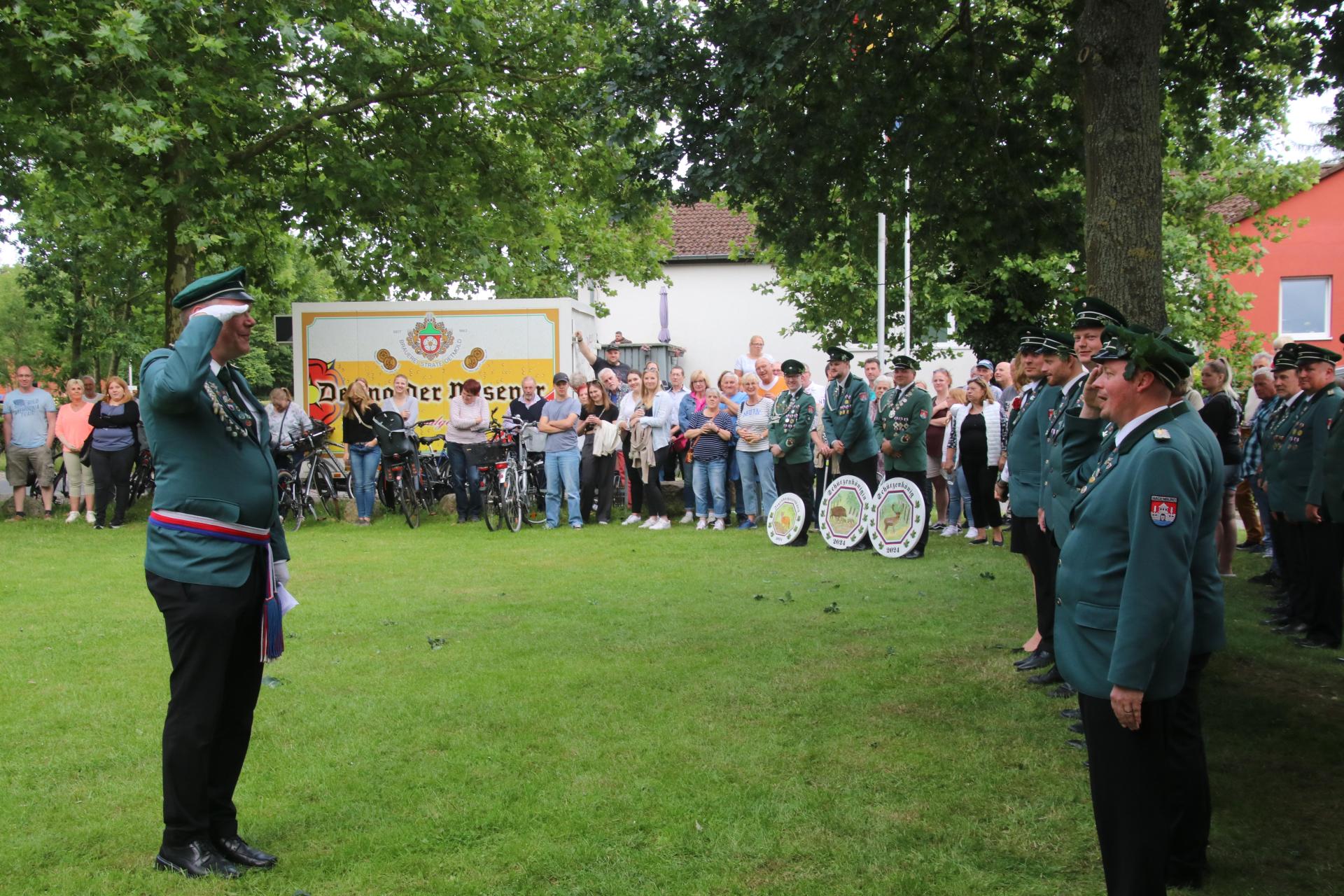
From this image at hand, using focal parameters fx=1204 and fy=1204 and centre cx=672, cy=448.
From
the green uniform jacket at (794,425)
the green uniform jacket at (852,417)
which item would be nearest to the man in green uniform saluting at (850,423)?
the green uniform jacket at (852,417)

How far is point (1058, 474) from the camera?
256 inches

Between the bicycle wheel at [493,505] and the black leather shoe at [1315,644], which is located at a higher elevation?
the bicycle wheel at [493,505]

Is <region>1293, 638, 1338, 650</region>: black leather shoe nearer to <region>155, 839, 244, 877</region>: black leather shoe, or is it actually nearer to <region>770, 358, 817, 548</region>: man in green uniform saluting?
<region>770, 358, 817, 548</region>: man in green uniform saluting

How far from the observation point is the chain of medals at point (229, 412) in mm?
4523

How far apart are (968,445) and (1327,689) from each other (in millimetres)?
6870

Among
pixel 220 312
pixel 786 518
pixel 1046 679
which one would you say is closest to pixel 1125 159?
pixel 1046 679

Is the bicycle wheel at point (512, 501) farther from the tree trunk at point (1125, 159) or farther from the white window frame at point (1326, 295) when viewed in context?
the white window frame at point (1326, 295)

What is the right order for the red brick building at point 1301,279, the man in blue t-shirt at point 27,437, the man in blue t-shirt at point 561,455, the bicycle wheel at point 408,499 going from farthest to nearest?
1. the red brick building at point 1301,279
2. the man in blue t-shirt at point 27,437
3. the bicycle wheel at point 408,499
4. the man in blue t-shirt at point 561,455

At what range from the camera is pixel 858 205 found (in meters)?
9.87

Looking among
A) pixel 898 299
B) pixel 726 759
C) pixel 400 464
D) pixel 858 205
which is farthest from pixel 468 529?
pixel 898 299

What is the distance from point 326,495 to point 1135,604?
51.7ft

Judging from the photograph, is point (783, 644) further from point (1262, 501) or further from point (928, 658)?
point (1262, 501)

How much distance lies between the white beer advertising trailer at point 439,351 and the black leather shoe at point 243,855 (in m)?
14.4

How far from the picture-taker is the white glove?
445 cm
